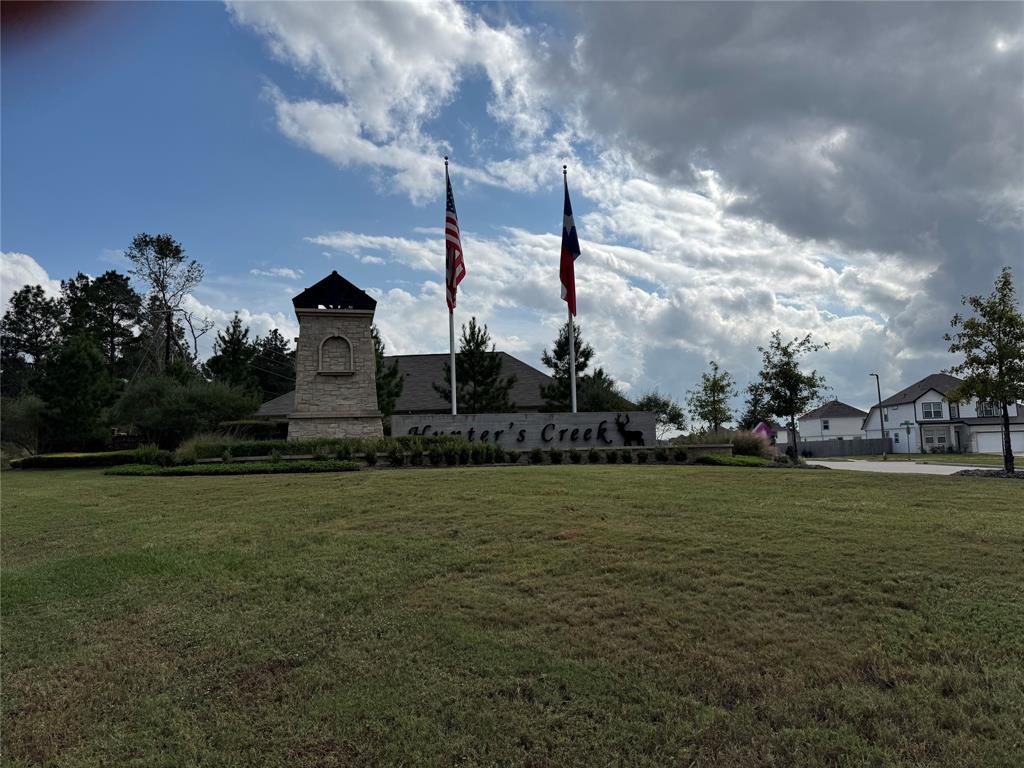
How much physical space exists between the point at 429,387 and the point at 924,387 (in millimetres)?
40170

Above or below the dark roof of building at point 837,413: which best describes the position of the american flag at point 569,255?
above

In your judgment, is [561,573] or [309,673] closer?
[309,673]

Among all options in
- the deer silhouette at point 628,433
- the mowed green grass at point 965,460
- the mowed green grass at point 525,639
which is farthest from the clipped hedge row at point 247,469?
the mowed green grass at point 965,460

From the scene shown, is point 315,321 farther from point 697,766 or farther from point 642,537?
point 697,766

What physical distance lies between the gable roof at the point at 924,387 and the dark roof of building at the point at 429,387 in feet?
110

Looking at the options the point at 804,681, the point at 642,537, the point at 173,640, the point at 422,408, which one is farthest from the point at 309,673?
the point at 422,408

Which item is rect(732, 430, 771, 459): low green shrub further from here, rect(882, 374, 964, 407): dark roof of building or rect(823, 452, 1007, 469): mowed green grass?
rect(882, 374, 964, 407): dark roof of building

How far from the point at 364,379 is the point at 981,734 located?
19311 mm

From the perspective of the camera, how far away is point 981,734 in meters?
3.70

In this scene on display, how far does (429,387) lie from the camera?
3659 centimetres

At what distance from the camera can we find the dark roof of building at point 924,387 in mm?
49562

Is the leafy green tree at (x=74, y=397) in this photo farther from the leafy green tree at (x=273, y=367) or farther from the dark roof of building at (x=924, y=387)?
the dark roof of building at (x=924, y=387)

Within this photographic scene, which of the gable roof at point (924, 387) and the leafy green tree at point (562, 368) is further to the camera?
the gable roof at point (924, 387)

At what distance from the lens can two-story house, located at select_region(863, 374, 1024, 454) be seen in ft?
148
